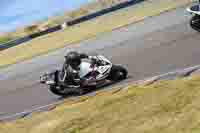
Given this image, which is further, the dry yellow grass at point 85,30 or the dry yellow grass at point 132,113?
the dry yellow grass at point 85,30

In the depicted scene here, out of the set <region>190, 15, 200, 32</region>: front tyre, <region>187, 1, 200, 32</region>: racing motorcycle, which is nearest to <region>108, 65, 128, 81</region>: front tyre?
<region>187, 1, 200, 32</region>: racing motorcycle

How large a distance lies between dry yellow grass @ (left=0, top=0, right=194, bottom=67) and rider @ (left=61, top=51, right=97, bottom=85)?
10.4m

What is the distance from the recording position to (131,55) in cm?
1833

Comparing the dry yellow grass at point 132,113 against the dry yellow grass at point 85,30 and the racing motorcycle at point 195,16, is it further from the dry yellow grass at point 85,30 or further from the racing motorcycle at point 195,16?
the dry yellow grass at point 85,30

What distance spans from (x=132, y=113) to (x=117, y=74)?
5234 millimetres

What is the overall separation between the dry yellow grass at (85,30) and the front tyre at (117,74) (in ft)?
34.7

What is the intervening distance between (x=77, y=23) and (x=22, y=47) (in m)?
4.12

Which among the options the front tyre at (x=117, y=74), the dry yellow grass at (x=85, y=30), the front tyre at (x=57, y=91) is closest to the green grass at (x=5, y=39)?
the dry yellow grass at (x=85, y=30)

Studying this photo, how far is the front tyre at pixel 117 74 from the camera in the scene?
594 inches

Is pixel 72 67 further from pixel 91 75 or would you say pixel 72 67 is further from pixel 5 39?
pixel 5 39

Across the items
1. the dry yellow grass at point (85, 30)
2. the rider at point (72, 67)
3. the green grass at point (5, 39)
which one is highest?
the rider at point (72, 67)

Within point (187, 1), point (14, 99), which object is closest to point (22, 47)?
point (187, 1)

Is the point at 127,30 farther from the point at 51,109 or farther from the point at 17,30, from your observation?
the point at 17,30

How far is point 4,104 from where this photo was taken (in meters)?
17.3
